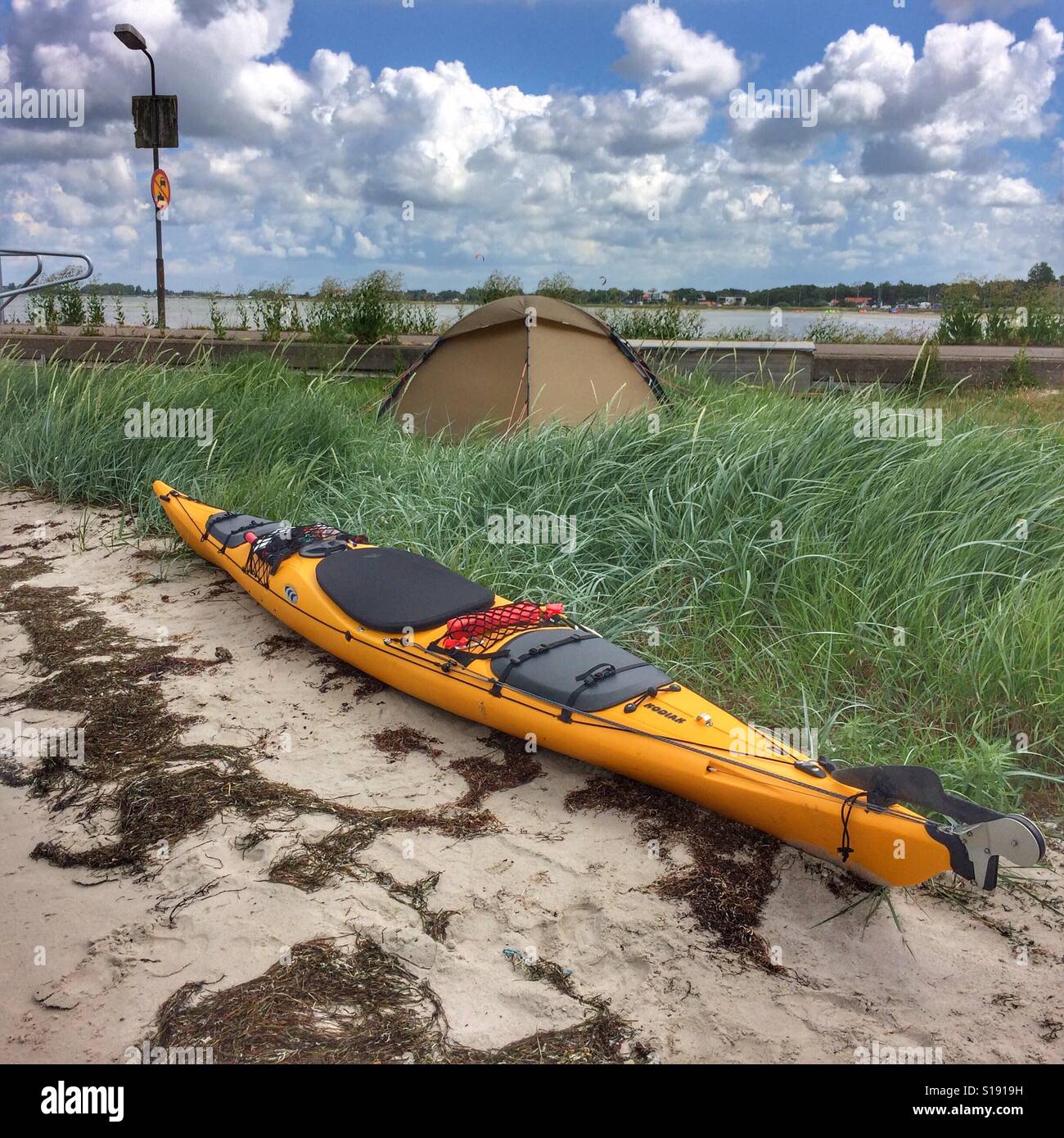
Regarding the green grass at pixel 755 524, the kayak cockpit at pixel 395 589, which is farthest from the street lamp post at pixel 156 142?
the kayak cockpit at pixel 395 589

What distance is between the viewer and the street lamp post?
425 inches

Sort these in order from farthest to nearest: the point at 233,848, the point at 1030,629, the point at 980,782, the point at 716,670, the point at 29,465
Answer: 1. the point at 29,465
2. the point at 716,670
3. the point at 1030,629
4. the point at 980,782
5. the point at 233,848

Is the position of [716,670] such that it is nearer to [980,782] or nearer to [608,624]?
[608,624]

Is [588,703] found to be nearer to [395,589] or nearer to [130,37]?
[395,589]

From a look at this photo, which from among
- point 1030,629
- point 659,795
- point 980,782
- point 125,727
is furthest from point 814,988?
point 125,727

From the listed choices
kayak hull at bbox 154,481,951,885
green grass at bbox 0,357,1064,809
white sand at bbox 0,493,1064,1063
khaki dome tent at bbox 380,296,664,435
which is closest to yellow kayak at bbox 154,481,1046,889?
kayak hull at bbox 154,481,951,885

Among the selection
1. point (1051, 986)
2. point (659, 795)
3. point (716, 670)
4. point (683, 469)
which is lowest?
point (1051, 986)

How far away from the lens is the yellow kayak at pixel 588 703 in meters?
2.07

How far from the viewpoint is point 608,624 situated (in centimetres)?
360

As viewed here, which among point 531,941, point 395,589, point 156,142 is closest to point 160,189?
point 156,142

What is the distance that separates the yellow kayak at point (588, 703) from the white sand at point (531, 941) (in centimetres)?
19

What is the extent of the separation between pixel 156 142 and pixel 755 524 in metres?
10.6

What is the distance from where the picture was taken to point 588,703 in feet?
8.96

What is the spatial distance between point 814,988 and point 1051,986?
0.54m
